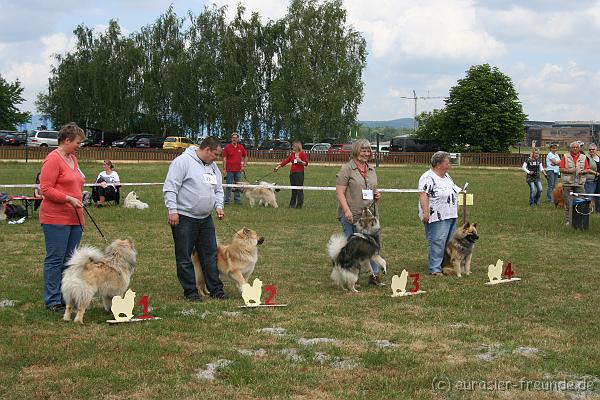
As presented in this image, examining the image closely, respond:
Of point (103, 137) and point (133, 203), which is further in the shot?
point (103, 137)

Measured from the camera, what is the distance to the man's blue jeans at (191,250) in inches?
269

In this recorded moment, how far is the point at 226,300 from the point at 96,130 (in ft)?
156

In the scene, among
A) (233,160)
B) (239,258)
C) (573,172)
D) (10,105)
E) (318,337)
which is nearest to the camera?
(318,337)

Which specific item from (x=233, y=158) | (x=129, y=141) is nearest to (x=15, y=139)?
(x=129, y=141)

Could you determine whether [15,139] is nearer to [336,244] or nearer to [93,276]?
[336,244]

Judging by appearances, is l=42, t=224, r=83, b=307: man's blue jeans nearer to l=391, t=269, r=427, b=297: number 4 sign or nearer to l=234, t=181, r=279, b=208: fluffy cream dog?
l=391, t=269, r=427, b=297: number 4 sign

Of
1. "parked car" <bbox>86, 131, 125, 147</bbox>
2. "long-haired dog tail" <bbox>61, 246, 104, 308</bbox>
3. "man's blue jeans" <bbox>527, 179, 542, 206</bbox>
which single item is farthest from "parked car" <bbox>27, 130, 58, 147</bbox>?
"long-haired dog tail" <bbox>61, 246, 104, 308</bbox>

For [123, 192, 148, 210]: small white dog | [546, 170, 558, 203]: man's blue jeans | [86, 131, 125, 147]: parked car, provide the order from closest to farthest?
[123, 192, 148, 210]: small white dog → [546, 170, 558, 203]: man's blue jeans → [86, 131, 125, 147]: parked car

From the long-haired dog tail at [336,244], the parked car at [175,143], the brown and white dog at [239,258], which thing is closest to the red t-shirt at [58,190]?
the brown and white dog at [239,258]

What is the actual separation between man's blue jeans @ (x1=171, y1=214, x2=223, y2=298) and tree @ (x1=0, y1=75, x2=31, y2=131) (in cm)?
6224

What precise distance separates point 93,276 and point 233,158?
10703 millimetres

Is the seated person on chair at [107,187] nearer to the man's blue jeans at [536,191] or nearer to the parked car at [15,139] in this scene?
the man's blue jeans at [536,191]

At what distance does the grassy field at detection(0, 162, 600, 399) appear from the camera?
174 inches

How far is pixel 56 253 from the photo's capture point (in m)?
6.27
